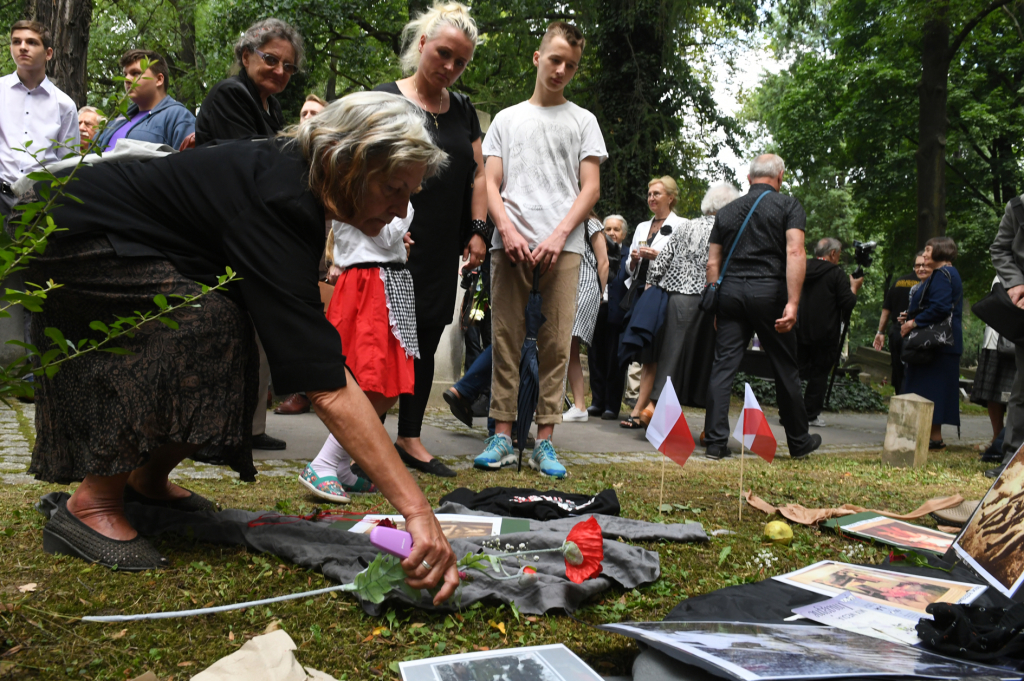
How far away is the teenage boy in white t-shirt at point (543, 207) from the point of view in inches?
181

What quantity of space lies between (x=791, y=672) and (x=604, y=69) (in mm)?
13176

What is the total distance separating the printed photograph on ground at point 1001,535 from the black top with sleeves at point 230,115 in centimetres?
304

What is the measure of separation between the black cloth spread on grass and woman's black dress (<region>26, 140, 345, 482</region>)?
116cm

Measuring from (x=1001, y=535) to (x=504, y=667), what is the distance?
1.59 meters

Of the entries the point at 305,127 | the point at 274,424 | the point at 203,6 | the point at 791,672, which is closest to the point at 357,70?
the point at 203,6

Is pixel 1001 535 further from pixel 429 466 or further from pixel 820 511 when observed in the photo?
pixel 429 466

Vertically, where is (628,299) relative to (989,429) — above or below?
above

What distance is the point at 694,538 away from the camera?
2.95 meters

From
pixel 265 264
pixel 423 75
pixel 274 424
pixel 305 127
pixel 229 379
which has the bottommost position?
pixel 274 424

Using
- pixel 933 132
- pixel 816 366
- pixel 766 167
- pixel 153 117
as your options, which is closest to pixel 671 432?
pixel 766 167

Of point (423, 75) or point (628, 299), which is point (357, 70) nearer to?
point (628, 299)

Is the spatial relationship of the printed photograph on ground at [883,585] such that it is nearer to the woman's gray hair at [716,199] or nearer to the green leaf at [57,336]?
the green leaf at [57,336]

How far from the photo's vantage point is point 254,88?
3836 mm

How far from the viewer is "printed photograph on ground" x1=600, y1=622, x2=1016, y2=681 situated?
1.67 metres
